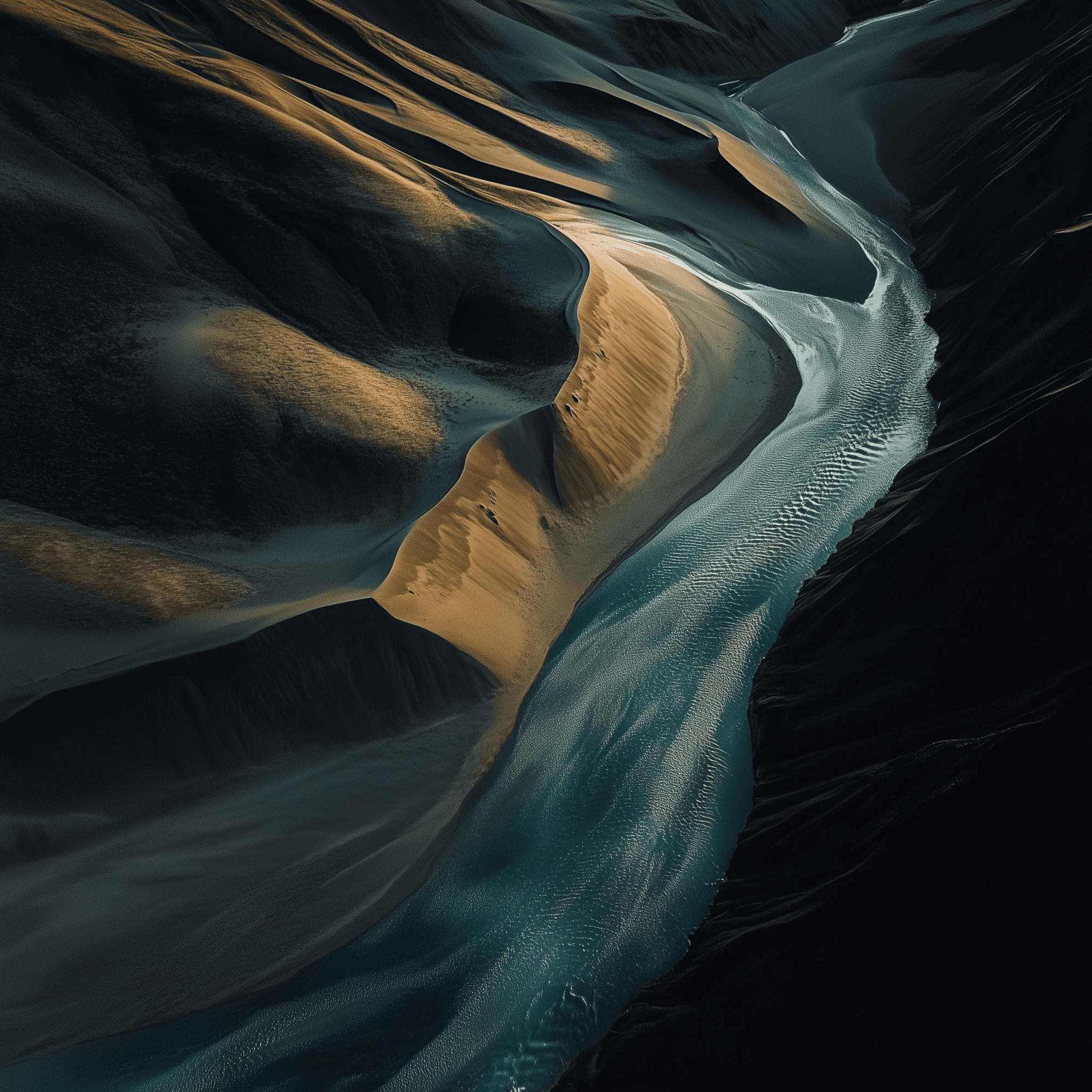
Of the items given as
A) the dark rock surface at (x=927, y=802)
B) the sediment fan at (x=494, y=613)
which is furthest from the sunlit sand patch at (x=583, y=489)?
the dark rock surface at (x=927, y=802)

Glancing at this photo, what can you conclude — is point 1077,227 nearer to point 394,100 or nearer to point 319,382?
point 319,382

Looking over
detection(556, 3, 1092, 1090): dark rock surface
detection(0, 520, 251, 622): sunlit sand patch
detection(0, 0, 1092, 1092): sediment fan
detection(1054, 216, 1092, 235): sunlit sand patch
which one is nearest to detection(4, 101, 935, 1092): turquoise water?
detection(0, 0, 1092, 1092): sediment fan

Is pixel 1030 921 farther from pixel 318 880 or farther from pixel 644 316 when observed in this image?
pixel 644 316

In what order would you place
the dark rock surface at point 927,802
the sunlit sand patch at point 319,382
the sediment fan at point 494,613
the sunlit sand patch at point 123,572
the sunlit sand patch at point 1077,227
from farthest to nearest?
the sunlit sand patch at point 1077,227
the sunlit sand patch at point 319,382
the sunlit sand patch at point 123,572
the sediment fan at point 494,613
the dark rock surface at point 927,802

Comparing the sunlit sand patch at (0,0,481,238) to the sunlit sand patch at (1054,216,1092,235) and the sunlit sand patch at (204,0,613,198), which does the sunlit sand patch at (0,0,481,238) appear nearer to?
the sunlit sand patch at (204,0,613,198)

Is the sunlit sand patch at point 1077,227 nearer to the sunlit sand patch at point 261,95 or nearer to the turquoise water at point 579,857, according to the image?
the turquoise water at point 579,857

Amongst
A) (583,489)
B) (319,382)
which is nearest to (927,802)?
(583,489)
